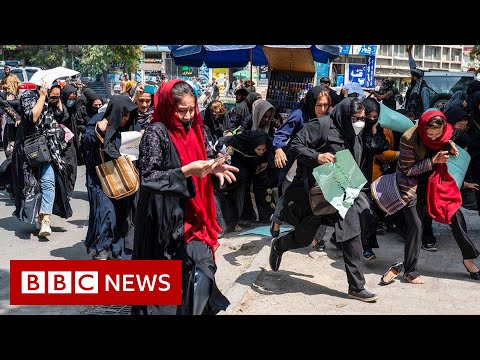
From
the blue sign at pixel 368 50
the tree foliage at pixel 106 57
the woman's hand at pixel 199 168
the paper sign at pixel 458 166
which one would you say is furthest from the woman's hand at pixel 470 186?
the tree foliage at pixel 106 57

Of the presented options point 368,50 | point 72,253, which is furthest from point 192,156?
point 368,50

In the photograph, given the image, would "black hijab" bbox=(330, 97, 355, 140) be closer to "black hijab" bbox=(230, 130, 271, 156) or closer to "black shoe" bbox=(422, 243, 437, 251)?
"black shoe" bbox=(422, 243, 437, 251)

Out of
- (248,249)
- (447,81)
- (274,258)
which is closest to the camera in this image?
(274,258)

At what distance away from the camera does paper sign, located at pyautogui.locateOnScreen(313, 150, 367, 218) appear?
5297 millimetres

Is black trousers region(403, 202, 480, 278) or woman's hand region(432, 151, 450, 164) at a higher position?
woman's hand region(432, 151, 450, 164)

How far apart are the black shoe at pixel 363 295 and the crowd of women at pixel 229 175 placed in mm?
11

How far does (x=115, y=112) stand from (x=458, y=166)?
317 centimetres

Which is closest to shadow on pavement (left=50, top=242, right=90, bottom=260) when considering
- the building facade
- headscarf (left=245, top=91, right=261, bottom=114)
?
headscarf (left=245, top=91, right=261, bottom=114)

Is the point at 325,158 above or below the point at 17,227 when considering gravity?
above

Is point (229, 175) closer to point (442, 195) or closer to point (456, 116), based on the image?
point (442, 195)

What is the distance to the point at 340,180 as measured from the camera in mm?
5324

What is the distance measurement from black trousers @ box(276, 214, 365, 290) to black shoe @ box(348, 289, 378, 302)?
0.12 ft
